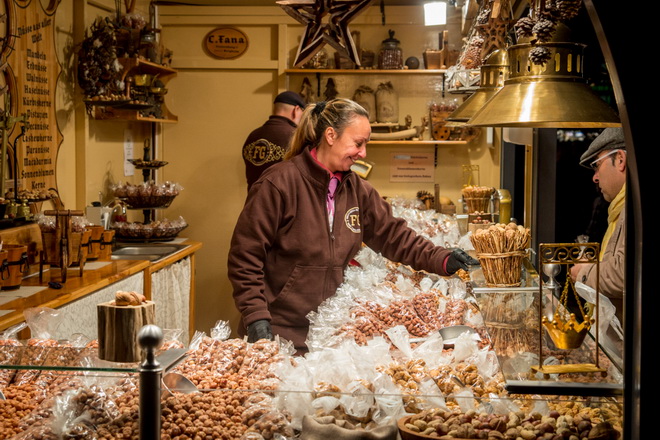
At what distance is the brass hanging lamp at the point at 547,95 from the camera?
1.82 meters

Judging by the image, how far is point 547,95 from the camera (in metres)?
1.89

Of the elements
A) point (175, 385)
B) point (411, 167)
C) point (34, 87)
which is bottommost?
point (175, 385)

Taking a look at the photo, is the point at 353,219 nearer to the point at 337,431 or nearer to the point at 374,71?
the point at 337,431

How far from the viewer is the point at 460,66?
4016 mm

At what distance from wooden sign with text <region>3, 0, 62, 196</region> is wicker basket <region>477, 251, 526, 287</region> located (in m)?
2.99

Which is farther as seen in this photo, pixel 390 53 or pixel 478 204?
pixel 390 53

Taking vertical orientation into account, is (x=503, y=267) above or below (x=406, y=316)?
above

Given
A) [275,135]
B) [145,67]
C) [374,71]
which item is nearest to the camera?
[275,135]

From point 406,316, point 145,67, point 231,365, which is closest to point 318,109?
point 406,316

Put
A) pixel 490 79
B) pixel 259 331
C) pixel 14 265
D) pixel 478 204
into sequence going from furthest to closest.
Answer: pixel 478 204, pixel 14 265, pixel 490 79, pixel 259 331

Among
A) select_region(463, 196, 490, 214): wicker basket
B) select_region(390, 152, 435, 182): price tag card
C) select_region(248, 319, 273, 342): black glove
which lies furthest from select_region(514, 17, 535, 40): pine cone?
select_region(390, 152, 435, 182): price tag card

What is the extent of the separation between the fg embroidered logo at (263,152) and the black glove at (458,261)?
274 centimetres

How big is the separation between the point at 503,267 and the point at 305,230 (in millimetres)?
916

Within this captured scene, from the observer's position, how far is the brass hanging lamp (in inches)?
71.7
